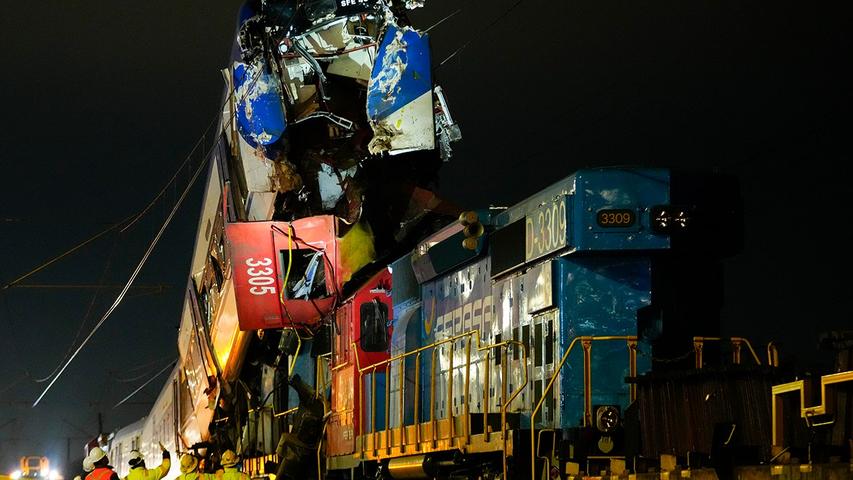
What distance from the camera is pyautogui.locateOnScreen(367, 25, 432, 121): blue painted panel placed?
14.9 metres

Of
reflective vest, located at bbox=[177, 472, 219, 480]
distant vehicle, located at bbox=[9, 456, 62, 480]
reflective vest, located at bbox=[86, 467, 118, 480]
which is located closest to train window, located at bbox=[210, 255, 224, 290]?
reflective vest, located at bbox=[177, 472, 219, 480]

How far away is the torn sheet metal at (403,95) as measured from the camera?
14922 millimetres

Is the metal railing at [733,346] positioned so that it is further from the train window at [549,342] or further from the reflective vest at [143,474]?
the reflective vest at [143,474]

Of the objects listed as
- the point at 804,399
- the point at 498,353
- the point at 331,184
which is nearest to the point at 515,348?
the point at 498,353

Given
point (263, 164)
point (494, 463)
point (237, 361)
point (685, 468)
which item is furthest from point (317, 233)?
point (685, 468)

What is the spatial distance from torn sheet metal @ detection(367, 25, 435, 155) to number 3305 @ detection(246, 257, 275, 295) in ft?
6.61

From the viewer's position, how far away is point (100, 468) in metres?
12.8

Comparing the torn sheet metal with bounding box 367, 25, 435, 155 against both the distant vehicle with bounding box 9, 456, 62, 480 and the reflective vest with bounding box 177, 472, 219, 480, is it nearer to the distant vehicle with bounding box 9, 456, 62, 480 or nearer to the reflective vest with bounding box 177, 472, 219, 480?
the reflective vest with bounding box 177, 472, 219, 480

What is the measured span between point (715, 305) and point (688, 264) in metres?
0.40

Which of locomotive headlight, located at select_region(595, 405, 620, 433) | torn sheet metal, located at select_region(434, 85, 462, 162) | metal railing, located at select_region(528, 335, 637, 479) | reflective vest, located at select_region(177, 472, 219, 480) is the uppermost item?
torn sheet metal, located at select_region(434, 85, 462, 162)

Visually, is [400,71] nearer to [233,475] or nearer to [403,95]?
[403,95]

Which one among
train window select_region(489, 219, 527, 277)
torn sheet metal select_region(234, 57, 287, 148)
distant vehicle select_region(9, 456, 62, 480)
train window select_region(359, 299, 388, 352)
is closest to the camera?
train window select_region(489, 219, 527, 277)

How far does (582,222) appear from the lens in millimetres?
10312

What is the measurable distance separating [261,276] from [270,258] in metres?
0.25
